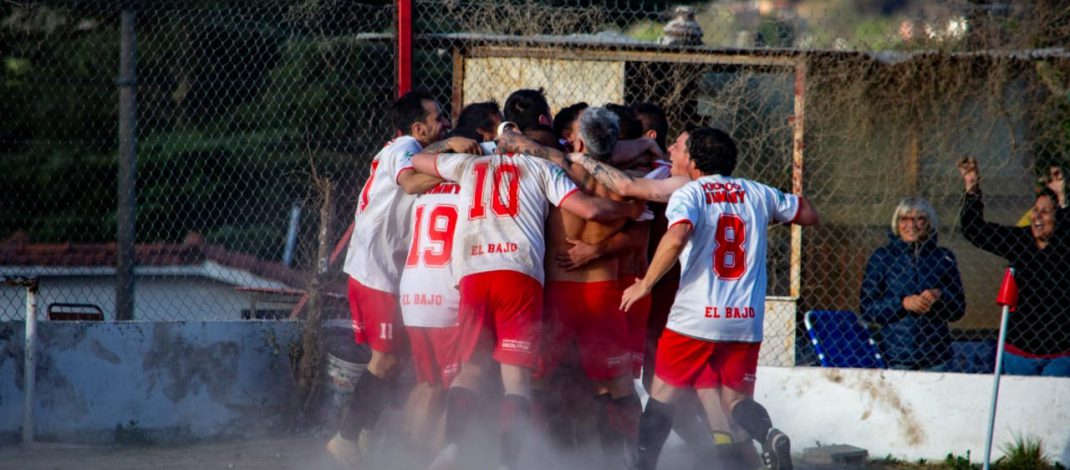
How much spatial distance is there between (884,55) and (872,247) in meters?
1.64

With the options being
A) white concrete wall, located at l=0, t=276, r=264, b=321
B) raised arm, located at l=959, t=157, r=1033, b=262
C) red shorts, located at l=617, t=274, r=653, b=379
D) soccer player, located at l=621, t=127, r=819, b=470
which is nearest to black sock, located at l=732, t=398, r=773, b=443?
soccer player, located at l=621, t=127, r=819, b=470

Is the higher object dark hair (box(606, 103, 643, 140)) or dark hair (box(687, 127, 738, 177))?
dark hair (box(606, 103, 643, 140))

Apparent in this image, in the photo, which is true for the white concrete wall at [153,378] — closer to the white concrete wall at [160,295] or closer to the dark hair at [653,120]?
the white concrete wall at [160,295]

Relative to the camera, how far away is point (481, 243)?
5.79m

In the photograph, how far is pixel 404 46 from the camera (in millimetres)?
7914

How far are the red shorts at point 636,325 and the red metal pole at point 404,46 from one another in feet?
8.18

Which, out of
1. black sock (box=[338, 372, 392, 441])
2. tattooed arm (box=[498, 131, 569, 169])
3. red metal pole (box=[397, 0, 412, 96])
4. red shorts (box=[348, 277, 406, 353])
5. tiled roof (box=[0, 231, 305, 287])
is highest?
red metal pole (box=[397, 0, 412, 96])

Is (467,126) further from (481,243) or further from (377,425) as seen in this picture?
(377,425)

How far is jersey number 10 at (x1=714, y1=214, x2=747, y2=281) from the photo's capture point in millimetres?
5922

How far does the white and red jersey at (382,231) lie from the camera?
21.2ft

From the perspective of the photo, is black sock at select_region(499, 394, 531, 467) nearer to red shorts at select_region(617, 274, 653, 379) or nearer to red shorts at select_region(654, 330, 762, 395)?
red shorts at select_region(617, 274, 653, 379)

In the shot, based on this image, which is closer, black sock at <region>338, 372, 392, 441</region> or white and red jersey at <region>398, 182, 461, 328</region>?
white and red jersey at <region>398, 182, 461, 328</region>

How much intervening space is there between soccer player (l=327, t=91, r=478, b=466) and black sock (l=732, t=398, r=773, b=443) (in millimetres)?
1901

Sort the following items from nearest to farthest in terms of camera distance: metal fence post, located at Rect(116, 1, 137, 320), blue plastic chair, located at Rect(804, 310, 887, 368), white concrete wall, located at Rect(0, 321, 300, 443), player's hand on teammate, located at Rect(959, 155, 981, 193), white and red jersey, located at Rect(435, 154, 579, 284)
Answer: white and red jersey, located at Rect(435, 154, 579, 284) → white concrete wall, located at Rect(0, 321, 300, 443) → metal fence post, located at Rect(116, 1, 137, 320) → player's hand on teammate, located at Rect(959, 155, 981, 193) → blue plastic chair, located at Rect(804, 310, 887, 368)
